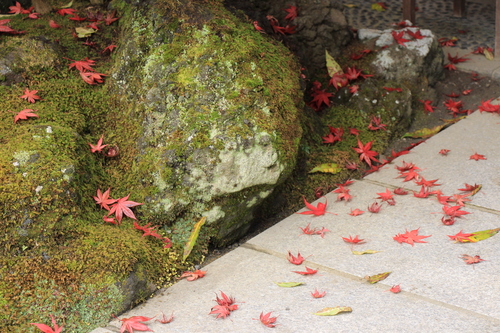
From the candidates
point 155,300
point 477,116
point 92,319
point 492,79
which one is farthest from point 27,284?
point 492,79

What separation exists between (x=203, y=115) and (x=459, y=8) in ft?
14.6

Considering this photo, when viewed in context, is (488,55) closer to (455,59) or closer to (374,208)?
(455,59)

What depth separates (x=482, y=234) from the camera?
3.18 metres

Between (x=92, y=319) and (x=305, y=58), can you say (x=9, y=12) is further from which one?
(x=92, y=319)

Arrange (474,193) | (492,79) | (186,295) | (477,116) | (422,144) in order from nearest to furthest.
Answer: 1. (186,295)
2. (474,193)
3. (422,144)
4. (477,116)
5. (492,79)

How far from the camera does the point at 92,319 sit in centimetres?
277

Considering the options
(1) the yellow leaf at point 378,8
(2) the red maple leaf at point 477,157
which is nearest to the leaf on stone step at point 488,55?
(1) the yellow leaf at point 378,8

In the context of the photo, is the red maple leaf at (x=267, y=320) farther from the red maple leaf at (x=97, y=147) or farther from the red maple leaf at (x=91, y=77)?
the red maple leaf at (x=91, y=77)

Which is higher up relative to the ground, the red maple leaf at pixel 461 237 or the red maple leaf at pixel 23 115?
the red maple leaf at pixel 23 115

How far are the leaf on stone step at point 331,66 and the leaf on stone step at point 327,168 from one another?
3.13 feet

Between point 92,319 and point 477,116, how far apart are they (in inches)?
135

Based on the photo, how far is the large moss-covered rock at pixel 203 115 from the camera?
3.20 m

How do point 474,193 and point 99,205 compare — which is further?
point 474,193

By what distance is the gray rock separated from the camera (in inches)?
190
